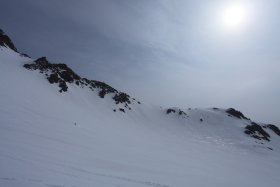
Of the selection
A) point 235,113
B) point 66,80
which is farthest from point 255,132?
point 66,80

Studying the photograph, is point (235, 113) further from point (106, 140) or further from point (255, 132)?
point (106, 140)

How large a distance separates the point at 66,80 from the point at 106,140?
98.4 ft

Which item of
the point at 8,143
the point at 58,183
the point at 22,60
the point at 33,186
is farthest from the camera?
the point at 22,60

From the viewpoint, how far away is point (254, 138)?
56469mm

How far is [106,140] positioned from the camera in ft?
76.8

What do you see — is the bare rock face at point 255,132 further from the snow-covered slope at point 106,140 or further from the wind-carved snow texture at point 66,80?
the wind-carved snow texture at point 66,80

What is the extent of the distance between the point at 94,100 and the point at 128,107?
985cm

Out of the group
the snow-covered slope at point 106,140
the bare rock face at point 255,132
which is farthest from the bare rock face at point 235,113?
the bare rock face at point 255,132

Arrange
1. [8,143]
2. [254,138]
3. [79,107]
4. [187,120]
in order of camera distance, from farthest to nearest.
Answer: [187,120]
[254,138]
[79,107]
[8,143]

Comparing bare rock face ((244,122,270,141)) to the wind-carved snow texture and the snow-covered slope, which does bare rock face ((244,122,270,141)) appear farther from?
the wind-carved snow texture

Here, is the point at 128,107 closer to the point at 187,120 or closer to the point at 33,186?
the point at 187,120

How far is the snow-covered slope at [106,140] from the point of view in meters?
11.1

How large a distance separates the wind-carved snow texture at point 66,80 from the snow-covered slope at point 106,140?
0.97ft

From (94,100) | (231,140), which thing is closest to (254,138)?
(231,140)
